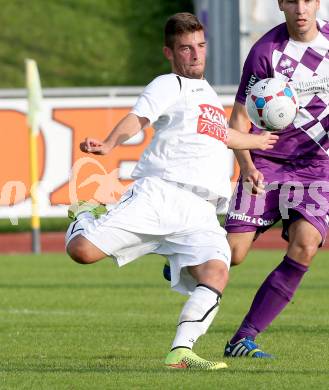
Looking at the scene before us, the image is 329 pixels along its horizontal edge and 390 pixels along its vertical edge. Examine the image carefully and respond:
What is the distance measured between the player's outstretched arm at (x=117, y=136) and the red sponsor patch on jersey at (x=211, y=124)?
0.40m

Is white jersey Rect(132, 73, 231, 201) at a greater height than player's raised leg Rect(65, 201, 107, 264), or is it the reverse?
white jersey Rect(132, 73, 231, 201)

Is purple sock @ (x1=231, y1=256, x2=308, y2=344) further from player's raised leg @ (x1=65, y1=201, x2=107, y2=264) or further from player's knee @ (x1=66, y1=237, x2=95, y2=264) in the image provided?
player's knee @ (x1=66, y1=237, x2=95, y2=264)

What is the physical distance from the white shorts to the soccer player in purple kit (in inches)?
31.8

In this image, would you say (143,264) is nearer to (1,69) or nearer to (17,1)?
(1,69)

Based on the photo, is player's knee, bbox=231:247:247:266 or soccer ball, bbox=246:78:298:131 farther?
player's knee, bbox=231:247:247:266

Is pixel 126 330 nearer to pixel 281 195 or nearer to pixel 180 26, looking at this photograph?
pixel 281 195

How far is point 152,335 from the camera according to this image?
9398 millimetres

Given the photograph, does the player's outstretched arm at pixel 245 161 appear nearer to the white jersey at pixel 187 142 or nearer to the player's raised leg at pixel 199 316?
the white jersey at pixel 187 142

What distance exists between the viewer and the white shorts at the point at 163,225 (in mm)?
7480

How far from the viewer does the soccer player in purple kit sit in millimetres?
8305

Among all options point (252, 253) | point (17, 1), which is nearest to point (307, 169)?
point (252, 253)

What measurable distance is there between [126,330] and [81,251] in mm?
2387

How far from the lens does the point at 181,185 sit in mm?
7520

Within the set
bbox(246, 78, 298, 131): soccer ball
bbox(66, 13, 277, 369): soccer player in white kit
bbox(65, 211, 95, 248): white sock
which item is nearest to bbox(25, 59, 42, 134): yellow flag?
bbox(246, 78, 298, 131): soccer ball
